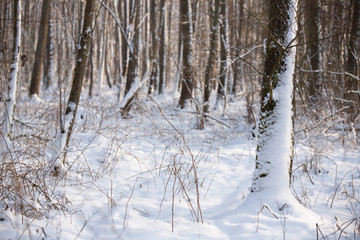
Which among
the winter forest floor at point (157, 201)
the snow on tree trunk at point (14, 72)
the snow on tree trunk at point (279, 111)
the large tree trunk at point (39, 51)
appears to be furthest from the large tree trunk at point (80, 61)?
the large tree trunk at point (39, 51)

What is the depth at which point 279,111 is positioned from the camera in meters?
2.32

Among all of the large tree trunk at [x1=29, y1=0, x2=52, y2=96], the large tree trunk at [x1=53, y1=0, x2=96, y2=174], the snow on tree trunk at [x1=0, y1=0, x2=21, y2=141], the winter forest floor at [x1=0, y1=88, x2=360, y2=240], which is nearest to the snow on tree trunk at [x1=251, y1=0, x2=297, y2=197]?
the winter forest floor at [x1=0, y1=88, x2=360, y2=240]

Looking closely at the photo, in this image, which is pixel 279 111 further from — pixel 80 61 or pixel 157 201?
pixel 80 61

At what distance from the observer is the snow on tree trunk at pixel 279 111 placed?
2301 millimetres

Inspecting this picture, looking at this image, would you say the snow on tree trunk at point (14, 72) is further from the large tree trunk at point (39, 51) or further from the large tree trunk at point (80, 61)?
the large tree trunk at point (39, 51)

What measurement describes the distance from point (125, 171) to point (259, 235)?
1911mm

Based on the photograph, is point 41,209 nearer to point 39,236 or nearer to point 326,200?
point 39,236

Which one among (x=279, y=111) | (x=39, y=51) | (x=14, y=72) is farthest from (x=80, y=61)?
(x=39, y=51)

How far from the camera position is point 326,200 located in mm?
2742

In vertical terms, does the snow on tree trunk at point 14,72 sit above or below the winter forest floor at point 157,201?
above

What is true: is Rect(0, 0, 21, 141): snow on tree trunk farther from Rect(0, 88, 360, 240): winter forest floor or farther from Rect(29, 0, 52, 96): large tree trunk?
Rect(29, 0, 52, 96): large tree trunk

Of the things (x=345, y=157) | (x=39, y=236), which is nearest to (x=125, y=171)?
(x=39, y=236)

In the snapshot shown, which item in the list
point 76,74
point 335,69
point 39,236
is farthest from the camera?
point 335,69

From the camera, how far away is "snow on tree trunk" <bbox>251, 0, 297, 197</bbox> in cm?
230
